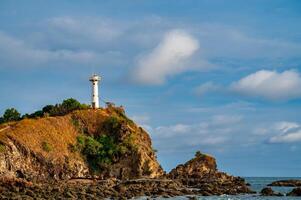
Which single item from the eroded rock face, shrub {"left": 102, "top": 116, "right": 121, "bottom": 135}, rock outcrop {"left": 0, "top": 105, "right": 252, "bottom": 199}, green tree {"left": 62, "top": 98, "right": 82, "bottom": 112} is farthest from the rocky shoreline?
green tree {"left": 62, "top": 98, "right": 82, "bottom": 112}

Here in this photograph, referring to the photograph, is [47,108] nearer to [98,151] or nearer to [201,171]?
[98,151]

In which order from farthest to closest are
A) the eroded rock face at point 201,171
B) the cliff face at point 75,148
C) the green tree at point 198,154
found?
the green tree at point 198,154 → the eroded rock face at point 201,171 → the cliff face at point 75,148

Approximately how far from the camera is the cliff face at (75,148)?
259 ft

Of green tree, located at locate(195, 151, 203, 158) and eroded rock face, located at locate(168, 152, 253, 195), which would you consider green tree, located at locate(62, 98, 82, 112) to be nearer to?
eroded rock face, located at locate(168, 152, 253, 195)

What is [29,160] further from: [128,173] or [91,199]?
[91,199]

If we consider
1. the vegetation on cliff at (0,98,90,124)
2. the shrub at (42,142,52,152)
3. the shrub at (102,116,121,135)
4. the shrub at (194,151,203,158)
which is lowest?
the shrub at (42,142,52,152)

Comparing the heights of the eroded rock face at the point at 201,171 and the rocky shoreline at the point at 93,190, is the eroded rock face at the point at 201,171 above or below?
above

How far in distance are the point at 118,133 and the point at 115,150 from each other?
414cm

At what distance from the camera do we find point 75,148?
87688 millimetres

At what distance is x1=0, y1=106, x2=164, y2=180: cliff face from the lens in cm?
7888

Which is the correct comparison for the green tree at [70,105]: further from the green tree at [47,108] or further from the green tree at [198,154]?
the green tree at [198,154]

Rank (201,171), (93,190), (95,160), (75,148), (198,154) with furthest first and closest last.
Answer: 1. (198,154)
2. (201,171)
3. (95,160)
4. (75,148)
5. (93,190)

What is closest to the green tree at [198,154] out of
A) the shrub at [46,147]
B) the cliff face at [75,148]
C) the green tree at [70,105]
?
the cliff face at [75,148]

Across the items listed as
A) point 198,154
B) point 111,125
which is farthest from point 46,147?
point 198,154
